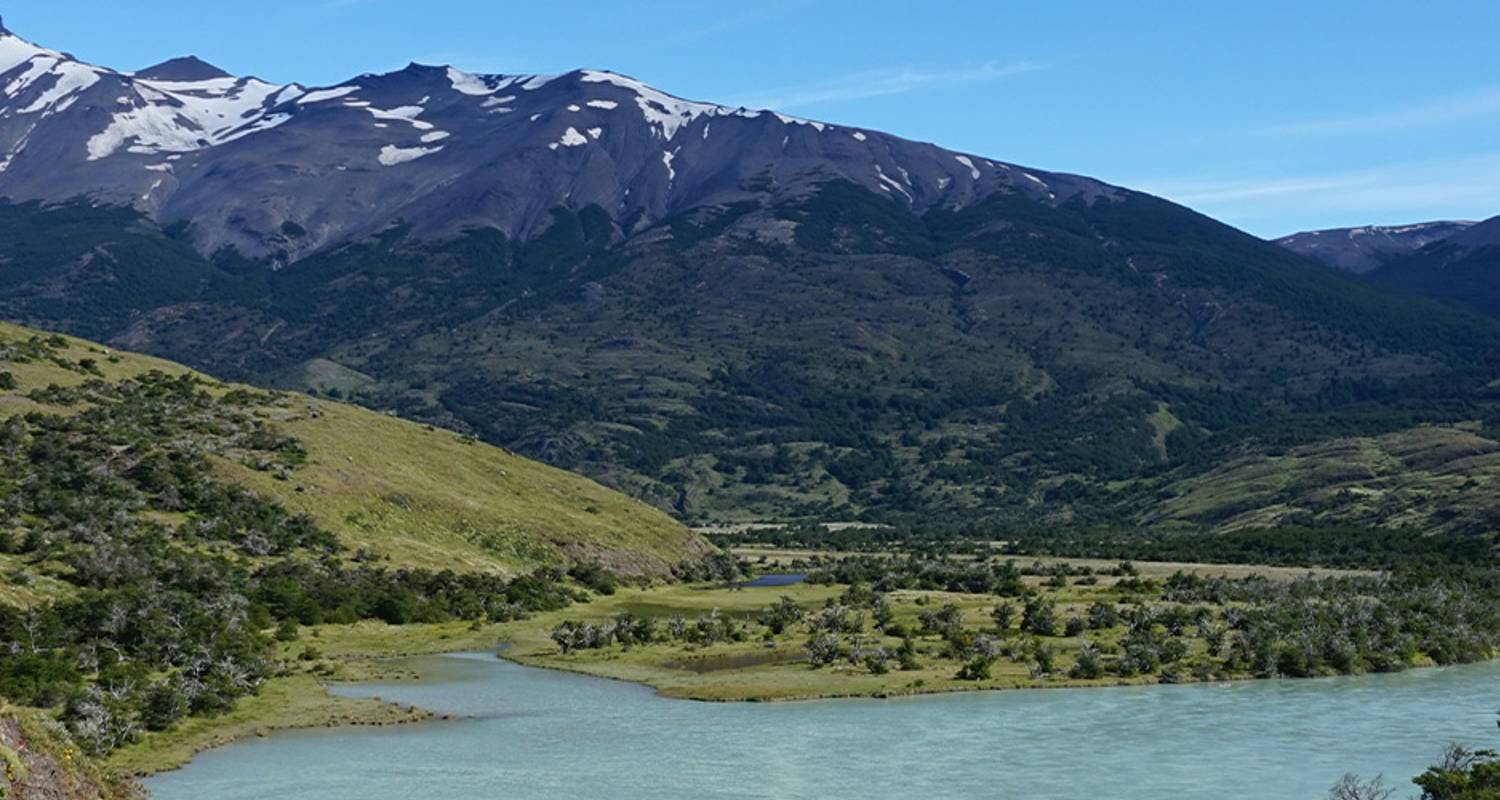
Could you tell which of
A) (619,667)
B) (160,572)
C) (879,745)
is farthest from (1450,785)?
(160,572)

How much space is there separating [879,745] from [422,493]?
310 ft

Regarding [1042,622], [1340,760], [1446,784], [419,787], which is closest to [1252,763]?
[1340,760]

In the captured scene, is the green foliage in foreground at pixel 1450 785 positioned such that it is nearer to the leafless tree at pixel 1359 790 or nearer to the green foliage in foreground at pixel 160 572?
the leafless tree at pixel 1359 790

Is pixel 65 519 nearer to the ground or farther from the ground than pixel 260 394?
nearer to the ground

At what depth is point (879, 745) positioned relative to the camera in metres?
71.5

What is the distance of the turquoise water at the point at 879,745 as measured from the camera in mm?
62531

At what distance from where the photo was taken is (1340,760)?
219 ft

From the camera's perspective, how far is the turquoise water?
Result: 62.5m

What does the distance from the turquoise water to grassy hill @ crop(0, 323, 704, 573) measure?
55480 mm

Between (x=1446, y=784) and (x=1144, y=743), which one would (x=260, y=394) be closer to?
(x=1144, y=743)

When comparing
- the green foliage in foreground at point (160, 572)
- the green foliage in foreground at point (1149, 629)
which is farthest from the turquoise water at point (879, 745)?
the green foliage in foreground at point (160, 572)

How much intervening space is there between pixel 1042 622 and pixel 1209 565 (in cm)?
8234

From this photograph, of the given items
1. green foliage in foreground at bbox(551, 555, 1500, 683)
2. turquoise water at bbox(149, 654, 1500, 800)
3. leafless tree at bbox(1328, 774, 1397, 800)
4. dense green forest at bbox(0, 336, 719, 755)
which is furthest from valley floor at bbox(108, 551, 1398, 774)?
leafless tree at bbox(1328, 774, 1397, 800)

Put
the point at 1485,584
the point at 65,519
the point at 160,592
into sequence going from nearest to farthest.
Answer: the point at 160,592, the point at 65,519, the point at 1485,584
